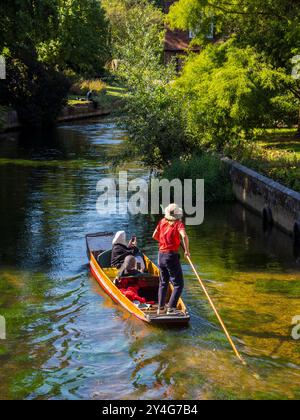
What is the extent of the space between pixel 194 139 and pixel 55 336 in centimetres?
1776

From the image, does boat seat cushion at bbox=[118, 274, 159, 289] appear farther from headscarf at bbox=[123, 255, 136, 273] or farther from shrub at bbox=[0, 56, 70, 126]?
shrub at bbox=[0, 56, 70, 126]

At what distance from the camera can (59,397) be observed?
12469mm

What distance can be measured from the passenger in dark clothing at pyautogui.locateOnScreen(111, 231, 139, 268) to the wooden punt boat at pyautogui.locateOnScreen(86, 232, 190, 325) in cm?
26

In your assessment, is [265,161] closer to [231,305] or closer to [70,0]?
[231,305]

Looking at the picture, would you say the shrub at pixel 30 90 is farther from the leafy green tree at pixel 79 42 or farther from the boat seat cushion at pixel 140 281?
the boat seat cushion at pixel 140 281

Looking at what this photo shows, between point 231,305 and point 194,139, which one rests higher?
point 194,139

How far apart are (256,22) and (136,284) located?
834 inches

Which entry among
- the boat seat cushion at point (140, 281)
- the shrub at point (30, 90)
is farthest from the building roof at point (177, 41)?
the boat seat cushion at point (140, 281)

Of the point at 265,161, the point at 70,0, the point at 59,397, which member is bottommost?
the point at 59,397

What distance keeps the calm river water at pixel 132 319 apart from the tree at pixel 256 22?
348 inches

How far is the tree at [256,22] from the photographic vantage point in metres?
33.6

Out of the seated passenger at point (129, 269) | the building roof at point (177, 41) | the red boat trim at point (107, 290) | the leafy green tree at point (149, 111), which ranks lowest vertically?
the red boat trim at point (107, 290)

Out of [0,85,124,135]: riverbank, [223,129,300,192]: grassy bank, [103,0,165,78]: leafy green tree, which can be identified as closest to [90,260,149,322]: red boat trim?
[223,129,300,192]: grassy bank

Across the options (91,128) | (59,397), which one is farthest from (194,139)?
(91,128)
